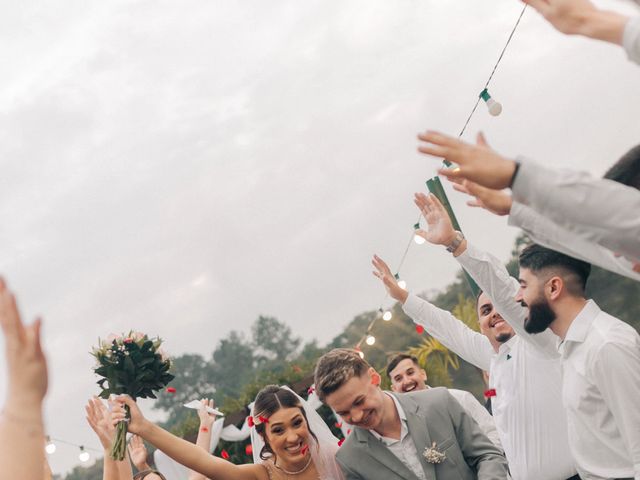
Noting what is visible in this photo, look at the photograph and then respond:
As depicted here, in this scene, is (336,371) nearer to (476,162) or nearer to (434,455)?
(434,455)

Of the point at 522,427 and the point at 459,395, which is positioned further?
the point at 459,395

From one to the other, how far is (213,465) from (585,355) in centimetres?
211

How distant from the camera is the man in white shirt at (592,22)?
→ 190cm

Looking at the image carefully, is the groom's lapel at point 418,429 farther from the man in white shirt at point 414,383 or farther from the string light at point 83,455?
the string light at point 83,455

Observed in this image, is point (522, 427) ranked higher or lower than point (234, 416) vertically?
lower

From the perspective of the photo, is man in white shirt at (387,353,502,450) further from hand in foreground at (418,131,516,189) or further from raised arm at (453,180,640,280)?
hand in foreground at (418,131,516,189)

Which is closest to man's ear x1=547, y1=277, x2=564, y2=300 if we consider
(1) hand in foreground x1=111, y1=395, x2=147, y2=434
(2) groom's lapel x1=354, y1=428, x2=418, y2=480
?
(2) groom's lapel x1=354, y1=428, x2=418, y2=480

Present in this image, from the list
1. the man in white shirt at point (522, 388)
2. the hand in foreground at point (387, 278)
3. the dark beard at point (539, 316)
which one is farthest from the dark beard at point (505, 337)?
the dark beard at point (539, 316)

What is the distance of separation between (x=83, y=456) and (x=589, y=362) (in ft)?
29.4

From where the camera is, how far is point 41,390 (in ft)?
4.47

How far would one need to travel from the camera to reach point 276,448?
4.15 meters

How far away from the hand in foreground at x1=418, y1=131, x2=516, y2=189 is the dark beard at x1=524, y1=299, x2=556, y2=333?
5.24ft

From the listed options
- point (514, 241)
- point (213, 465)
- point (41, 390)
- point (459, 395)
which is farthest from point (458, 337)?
point (514, 241)

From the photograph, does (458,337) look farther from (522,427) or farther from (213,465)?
(213,465)
